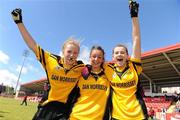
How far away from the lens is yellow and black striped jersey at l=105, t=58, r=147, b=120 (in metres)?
3.52

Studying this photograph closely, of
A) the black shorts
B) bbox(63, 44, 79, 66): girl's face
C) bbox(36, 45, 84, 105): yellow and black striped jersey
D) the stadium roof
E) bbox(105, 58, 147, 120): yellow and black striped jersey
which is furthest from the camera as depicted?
the stadium roof

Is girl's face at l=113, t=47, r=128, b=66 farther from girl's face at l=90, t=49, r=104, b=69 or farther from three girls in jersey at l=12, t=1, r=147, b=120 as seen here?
girl's face at l=90, t=49, r=104, b=69

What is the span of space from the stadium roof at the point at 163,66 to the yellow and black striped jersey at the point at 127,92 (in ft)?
69.8

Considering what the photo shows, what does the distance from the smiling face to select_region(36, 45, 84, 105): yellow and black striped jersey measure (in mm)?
241

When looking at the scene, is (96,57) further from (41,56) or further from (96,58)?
(41,56)

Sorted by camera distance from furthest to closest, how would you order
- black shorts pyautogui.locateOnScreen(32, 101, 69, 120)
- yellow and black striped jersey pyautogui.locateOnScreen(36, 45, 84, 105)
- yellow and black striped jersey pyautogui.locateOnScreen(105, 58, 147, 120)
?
yellow and black striped jersey pyautogui.locateOnScreen(36, 45, 84, 105) < black shorts pyautogui.locateOnScreen(32, 101, 69, 120) < yellow and black striped jersey pyautogui.locateOnScreen(105, 58, 147, 120)

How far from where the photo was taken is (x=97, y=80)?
3789mm

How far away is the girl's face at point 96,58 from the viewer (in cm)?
385

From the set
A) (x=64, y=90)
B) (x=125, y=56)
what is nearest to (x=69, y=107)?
(x=64, y=90)

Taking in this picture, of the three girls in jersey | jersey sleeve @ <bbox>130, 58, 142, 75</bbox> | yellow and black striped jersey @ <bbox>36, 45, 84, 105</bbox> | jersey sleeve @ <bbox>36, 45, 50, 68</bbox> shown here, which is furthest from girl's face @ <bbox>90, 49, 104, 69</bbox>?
jersey sleeve @ <bbox>36, 45, 50, 68</bbox>

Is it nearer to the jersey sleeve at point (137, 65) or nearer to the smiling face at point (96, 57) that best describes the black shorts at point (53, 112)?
the smiling face at point (96, 57)

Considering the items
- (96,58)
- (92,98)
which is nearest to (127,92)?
(92,98)

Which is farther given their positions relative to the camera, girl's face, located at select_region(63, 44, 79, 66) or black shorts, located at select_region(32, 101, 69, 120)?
girl's face, located at select_region(63, 44, 79, 66)

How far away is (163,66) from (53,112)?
27.0 meters
